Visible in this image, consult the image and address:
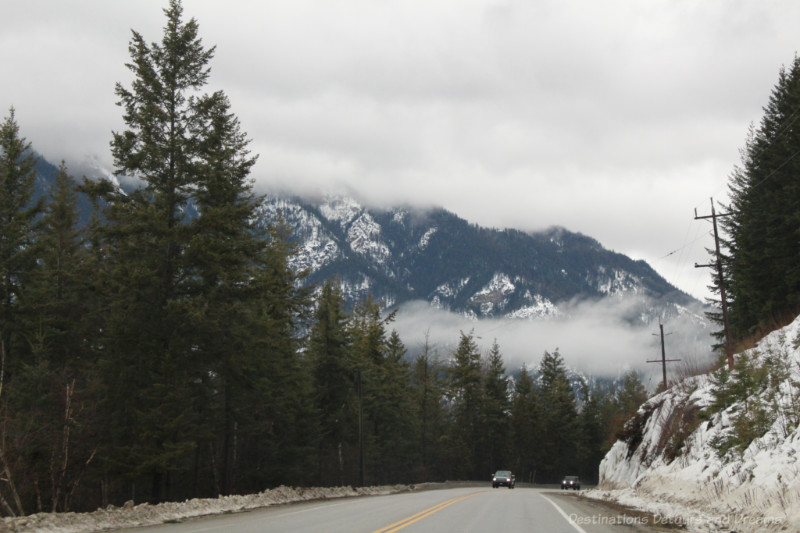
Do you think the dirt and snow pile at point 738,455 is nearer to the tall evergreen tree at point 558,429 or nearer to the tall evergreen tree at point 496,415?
the tall evergreen tree at point 496,415

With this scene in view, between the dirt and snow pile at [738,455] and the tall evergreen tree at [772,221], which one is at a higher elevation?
the tall evergreen tree at [772,221]

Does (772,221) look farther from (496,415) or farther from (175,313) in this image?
(496,415)

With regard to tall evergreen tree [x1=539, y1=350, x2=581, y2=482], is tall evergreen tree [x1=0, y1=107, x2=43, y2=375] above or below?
above

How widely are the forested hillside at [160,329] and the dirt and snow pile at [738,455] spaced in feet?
53.5

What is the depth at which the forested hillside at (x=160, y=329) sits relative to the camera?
2400 centimetres

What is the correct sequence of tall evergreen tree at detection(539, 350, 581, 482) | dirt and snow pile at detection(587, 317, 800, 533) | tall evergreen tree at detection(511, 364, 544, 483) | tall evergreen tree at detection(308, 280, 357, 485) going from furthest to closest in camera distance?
tall evergreen tree at detection(539, 350, 581, 482) < tall evergreen tree at detection(511, 364, 544, 483) < tall evergreen tree at detection(308, 280, 357, 485) < dirt and snow pile at detection(587, 317, 800, 533)

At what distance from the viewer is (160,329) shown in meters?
25.0

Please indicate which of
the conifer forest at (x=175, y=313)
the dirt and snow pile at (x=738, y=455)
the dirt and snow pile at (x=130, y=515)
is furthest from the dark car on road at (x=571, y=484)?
the dirt and snow pile at (x=130, y=515)

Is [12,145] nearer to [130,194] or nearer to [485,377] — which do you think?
[130,194]

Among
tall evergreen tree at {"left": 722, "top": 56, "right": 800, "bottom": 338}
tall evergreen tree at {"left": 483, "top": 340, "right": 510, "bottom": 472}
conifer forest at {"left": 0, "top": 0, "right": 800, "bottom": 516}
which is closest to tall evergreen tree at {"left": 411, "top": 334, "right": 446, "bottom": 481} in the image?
tall evergreen tree at {"left": 483, "top": 340, "right": 510, "bottom": 472}

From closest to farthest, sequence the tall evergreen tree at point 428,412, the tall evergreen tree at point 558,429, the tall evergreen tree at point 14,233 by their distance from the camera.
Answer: the tall evergreen tree at point 14,233 < the tall evergreen tree at point 428,412 < the tall evergreen tree at point 558,429

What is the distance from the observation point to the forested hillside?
78.7 feet

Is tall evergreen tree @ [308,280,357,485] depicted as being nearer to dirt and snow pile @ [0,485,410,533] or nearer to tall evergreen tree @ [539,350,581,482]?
dirt and snow pile @ [0,485,410,533]

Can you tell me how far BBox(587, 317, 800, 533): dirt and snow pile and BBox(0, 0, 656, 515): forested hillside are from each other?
53.5 feet
